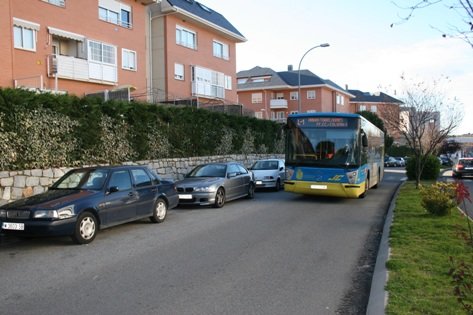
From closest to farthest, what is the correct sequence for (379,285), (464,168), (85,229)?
(379,285), (85,229), (464,168)

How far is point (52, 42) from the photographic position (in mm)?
22766

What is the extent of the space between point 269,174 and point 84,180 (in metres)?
11.3

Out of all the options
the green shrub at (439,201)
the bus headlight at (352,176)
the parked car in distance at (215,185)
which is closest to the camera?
the green shrub at (439,201)

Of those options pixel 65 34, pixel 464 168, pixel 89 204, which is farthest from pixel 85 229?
pixel 464 168

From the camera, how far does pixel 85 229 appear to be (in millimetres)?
8422

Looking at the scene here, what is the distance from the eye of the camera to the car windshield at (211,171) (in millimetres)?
14845

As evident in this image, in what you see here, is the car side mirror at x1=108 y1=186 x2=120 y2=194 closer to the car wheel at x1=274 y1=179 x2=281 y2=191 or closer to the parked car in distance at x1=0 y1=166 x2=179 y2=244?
the parked car in distance at x1=0 y1=166 x2=179 y2=244

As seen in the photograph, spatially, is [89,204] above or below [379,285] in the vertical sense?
above

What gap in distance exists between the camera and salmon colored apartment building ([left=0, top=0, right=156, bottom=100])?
20312 mm

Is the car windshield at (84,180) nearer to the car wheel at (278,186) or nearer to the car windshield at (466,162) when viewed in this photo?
the car wheel at (278,186)

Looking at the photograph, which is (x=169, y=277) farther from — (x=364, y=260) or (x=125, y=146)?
(x=125, y=146)

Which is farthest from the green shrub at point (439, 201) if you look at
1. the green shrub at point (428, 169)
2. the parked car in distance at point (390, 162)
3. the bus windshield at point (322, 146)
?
the parked car in distance at point (390, 162)

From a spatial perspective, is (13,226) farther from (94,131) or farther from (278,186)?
(278,186)

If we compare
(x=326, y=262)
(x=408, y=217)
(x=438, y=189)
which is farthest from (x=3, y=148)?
(x=438, y=189)
